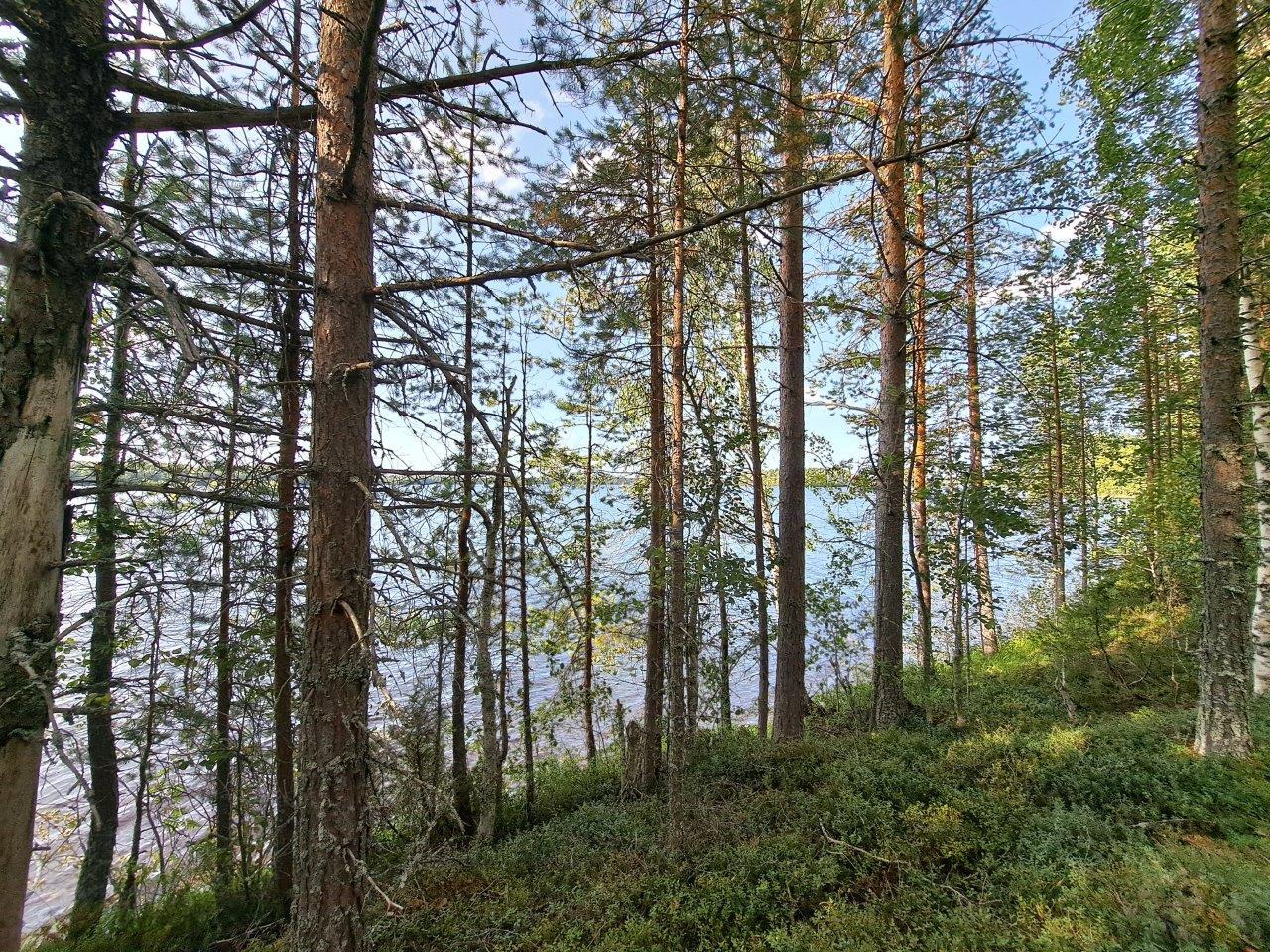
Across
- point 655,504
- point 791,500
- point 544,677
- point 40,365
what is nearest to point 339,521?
point 40,365

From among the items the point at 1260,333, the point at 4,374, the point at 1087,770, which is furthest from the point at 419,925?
the point at 1260,333

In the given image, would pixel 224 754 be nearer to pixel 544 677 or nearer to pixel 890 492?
pixel 890 492

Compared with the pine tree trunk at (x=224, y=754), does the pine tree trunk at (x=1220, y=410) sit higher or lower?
higher

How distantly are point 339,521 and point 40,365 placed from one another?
1.59 m

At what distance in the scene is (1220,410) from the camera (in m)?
3.76

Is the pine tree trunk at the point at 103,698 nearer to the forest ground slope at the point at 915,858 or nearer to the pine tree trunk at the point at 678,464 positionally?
the forest ground slope at the point at 915,858

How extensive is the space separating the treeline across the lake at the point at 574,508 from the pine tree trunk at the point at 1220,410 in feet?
0.09

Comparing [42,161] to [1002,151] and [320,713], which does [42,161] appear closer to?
[320,713]

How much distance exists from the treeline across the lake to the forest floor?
36 millimetres

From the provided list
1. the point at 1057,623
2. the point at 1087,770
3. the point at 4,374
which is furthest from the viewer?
the point at 1057,623

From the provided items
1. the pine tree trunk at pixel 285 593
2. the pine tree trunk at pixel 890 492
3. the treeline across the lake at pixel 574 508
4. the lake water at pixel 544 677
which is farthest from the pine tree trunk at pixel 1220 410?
the pine tree trunk at pixel 285 593

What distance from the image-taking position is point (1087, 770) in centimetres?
Result: 381

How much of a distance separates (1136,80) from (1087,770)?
7.51 meters

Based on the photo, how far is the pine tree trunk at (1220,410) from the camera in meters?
3.62
